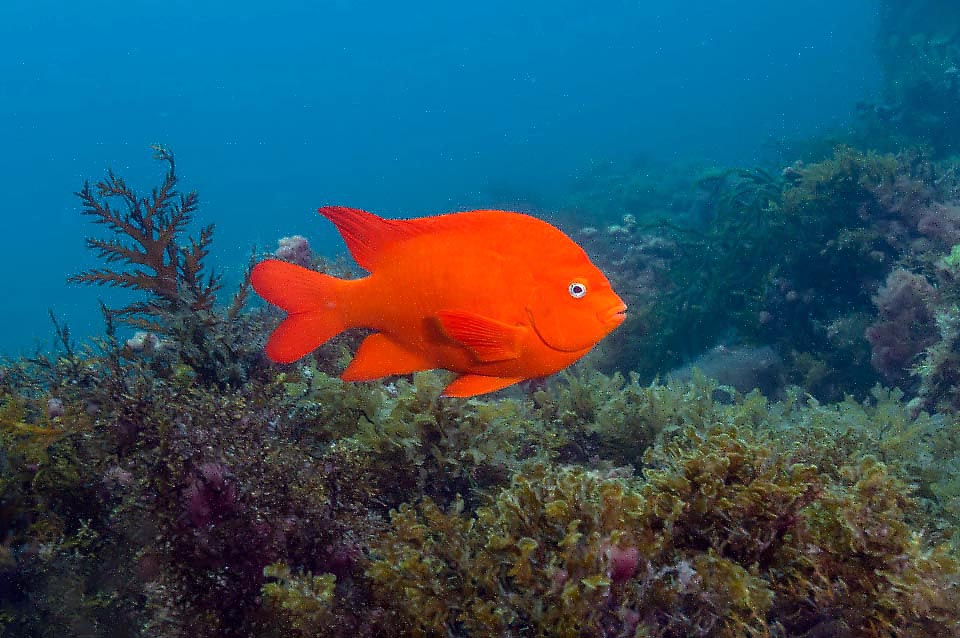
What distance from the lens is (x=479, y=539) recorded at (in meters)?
2.08

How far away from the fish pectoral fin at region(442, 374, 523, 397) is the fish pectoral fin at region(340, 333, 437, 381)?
0.15 metres

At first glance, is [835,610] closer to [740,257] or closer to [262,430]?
[262,430]

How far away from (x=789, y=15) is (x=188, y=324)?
15606 cm

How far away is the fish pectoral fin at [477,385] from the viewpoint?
1862mm

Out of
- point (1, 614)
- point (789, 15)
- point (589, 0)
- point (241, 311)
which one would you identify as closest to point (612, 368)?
point (241, 311)

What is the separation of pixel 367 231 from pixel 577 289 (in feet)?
2.75

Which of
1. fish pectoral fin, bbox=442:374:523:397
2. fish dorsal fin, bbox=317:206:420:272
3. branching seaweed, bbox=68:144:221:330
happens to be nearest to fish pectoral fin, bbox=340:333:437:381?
fish pectoral fin, bbox=442:374:523:397

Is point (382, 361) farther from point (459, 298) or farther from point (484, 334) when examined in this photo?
point (484, 334)

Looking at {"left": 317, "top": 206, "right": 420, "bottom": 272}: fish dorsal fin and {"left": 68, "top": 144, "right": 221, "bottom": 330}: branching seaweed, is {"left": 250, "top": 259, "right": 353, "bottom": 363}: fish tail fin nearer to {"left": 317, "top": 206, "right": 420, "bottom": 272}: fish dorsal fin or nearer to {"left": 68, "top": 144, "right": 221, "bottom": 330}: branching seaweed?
{"left": 317, "top": 206, "right": 420, "bottom": 272}: fish dorsal fin

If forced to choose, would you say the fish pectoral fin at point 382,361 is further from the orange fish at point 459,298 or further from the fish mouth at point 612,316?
the fish mouth at point 612,316

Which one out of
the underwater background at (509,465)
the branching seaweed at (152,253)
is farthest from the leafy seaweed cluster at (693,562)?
the branching seaweed at (152,253)

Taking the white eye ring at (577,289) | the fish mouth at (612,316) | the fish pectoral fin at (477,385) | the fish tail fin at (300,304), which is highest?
the fish tail fin at (300,304)

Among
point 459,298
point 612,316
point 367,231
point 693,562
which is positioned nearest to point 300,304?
point 367,231

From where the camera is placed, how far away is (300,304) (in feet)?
6.56
